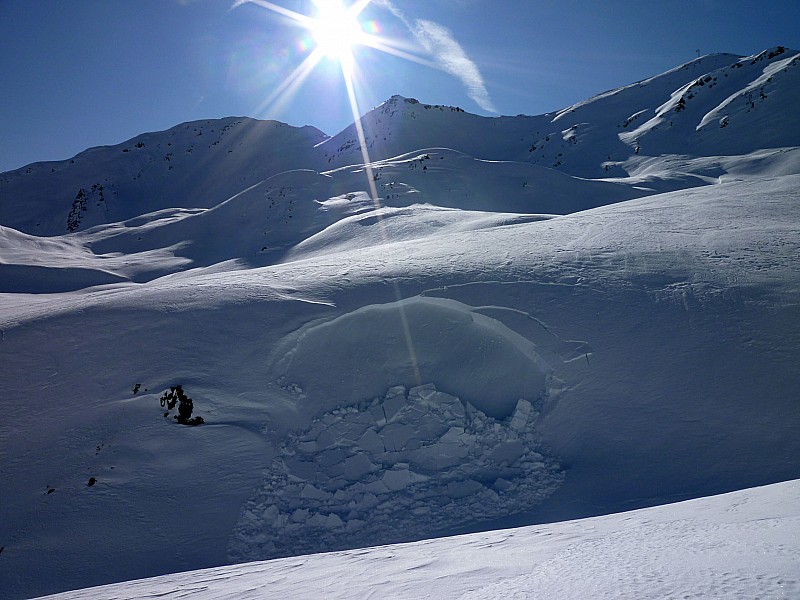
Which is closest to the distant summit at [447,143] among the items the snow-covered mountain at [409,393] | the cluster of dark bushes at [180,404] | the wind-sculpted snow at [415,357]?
the snow-covered mountain at [409,393]

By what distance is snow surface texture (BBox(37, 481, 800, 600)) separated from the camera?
221cm

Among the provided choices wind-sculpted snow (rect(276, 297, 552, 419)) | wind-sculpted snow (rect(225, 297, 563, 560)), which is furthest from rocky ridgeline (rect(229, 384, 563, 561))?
wind-sculpted snow (rect(276, 297, 552, 419))

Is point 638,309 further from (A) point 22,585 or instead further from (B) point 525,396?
(A) point 22,585

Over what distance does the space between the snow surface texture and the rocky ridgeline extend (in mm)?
768

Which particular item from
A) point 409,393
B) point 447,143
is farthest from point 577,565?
point 447,143

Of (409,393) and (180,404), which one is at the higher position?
(180,404)

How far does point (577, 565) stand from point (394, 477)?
3396 mm

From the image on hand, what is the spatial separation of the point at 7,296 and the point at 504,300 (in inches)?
535

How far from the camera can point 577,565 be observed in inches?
110

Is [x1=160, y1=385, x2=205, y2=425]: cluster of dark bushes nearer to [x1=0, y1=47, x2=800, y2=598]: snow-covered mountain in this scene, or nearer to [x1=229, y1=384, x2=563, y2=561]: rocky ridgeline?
[x1=0, y1=47, x2=800, y2=598]: snow-covered mountain

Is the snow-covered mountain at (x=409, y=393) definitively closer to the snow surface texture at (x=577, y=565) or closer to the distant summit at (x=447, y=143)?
the snow surface texture at (x=577, y=565)

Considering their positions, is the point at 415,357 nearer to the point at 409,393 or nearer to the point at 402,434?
the point at 409,393

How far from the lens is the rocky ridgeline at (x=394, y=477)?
5383 mm

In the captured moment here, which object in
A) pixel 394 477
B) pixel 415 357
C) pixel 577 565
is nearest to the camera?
pixel 577 565
